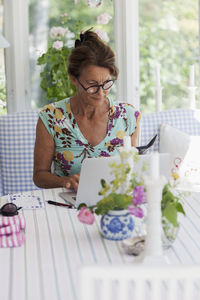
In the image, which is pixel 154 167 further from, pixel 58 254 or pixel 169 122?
pixel 169 122

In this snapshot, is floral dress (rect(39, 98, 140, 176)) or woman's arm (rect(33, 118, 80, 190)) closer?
woman's arm (rect(33, 118, 80, 190))

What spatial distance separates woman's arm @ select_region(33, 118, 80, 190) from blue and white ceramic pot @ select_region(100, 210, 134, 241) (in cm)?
68

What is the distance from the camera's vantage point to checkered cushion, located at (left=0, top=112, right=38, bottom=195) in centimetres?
296

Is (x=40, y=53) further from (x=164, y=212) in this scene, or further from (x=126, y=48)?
(x=164, y=212)

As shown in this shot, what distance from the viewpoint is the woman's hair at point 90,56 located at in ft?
7.45

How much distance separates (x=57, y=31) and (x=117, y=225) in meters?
2.30

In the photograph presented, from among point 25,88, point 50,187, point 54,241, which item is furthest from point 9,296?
point 25,88

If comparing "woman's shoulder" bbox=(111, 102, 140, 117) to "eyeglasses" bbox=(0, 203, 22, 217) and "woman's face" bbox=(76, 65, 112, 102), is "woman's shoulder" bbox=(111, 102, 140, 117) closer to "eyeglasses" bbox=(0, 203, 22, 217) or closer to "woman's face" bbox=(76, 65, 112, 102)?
"woman's face" bbox=(76, 65, 112, 102)

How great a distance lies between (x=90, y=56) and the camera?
2268 millimetres

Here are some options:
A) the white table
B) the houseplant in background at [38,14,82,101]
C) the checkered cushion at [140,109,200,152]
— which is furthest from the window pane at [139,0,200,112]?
the white table

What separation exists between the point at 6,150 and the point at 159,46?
151cm

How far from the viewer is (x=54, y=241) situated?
154 centimetres

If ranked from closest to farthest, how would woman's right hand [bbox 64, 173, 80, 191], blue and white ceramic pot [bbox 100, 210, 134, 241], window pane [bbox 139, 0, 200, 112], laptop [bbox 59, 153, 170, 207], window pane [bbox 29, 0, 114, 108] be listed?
blue and white ceramic pot [bbox 100, 210, 134, 241] < laptop [bbox 59, 153, 170, 207] < woman's right hand [bbox 64, 173, 80, 191] < window pane [bbox 29, 0, 114, 108] < window pane [bbox 139, 0, 200, 112]

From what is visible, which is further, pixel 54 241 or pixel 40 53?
pixel 40 53
